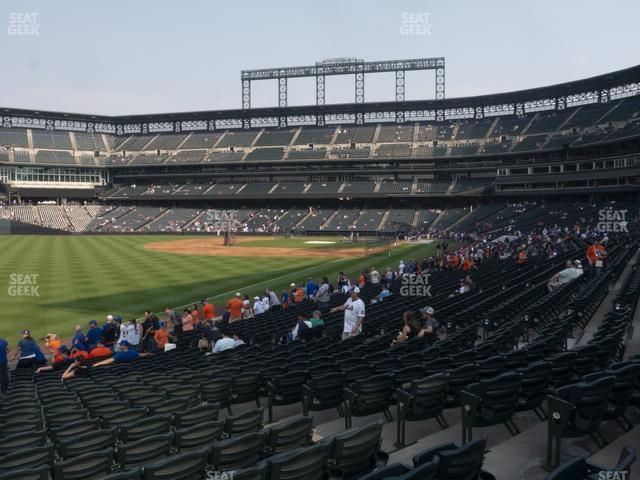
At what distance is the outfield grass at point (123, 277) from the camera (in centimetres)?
2470

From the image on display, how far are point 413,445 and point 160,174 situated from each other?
337 feet

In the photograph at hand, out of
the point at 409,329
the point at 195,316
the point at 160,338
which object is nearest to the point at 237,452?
the point at 409,329

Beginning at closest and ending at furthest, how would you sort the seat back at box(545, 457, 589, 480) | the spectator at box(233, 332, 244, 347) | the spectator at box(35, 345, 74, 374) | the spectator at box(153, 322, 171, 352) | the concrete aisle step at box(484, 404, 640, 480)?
the seat back at box(545, 457, 589, 480)
the concrete aisle step at box(484, 404, 640, 480)
the spectator at box(35, 345, 74, 374)
the spectator at box(233, 332, 244, 347)
the spectator at box(153, 322, 171, 352)

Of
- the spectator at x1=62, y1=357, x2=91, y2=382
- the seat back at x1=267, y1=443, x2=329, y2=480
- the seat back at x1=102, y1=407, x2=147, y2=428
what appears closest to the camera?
the seat back at x1=267, y1=443, x2=329, y2=480

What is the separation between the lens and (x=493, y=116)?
8944 centimetres

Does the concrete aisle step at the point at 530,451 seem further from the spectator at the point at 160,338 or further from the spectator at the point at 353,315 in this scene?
the spectator at the point at 160,338

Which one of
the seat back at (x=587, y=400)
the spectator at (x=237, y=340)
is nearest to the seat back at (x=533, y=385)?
the seat back at (x=587, y=400)

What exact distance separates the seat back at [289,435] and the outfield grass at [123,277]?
17913 millimetres

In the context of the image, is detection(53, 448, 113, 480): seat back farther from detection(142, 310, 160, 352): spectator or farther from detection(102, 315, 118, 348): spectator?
detection(102, 315, 118, 348): spectator

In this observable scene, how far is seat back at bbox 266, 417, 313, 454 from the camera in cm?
575

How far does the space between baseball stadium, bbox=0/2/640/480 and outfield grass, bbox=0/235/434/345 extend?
0.87 ft

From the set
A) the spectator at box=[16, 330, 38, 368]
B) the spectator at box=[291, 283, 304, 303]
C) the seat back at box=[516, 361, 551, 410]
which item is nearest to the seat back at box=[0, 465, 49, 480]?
the seat back at box=[516, 361, 551, 410]

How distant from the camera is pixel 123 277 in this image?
115 feet

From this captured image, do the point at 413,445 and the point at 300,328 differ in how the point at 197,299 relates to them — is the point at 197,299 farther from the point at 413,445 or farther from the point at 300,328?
the point at 413,445
